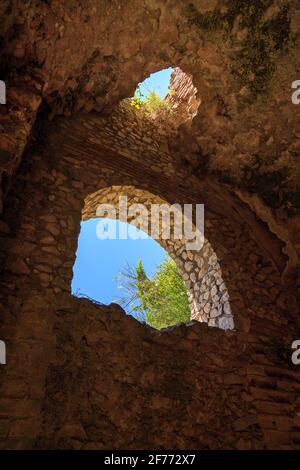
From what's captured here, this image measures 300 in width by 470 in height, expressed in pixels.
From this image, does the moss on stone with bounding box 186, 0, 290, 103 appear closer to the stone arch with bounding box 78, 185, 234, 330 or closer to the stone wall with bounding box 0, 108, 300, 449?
the stone wall with bounding box 0, 108, 300, 449

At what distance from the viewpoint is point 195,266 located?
15.4 ft

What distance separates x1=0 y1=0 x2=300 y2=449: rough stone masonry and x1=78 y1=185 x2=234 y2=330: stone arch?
0.02m

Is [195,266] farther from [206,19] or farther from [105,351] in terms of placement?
[206,19]

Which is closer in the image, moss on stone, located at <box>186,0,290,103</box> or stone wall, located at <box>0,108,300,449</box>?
stone wall, located at <box>0,108,300,449</box>

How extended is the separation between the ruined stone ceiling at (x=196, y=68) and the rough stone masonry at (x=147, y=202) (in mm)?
17

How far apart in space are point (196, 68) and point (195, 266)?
2503 mm

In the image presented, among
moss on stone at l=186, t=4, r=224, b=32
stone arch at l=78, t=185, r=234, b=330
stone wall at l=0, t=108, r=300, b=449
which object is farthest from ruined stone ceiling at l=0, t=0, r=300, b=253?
stone arch at l=78, t=185, r=234, b=330

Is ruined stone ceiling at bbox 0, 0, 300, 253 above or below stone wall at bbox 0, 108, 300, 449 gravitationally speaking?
above

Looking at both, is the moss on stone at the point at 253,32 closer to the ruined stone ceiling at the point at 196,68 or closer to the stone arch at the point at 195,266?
the ruined stone ceiling at the point at 196,68

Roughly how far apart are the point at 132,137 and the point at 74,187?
1.59 meters

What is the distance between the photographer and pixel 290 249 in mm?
4777

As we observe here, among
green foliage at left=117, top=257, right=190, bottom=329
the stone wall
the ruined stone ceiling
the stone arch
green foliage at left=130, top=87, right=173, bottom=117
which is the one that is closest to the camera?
the stone wall

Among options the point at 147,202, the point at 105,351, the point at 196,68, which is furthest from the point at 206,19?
the point at 105,351

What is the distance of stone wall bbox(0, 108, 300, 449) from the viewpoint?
255 centimetres
